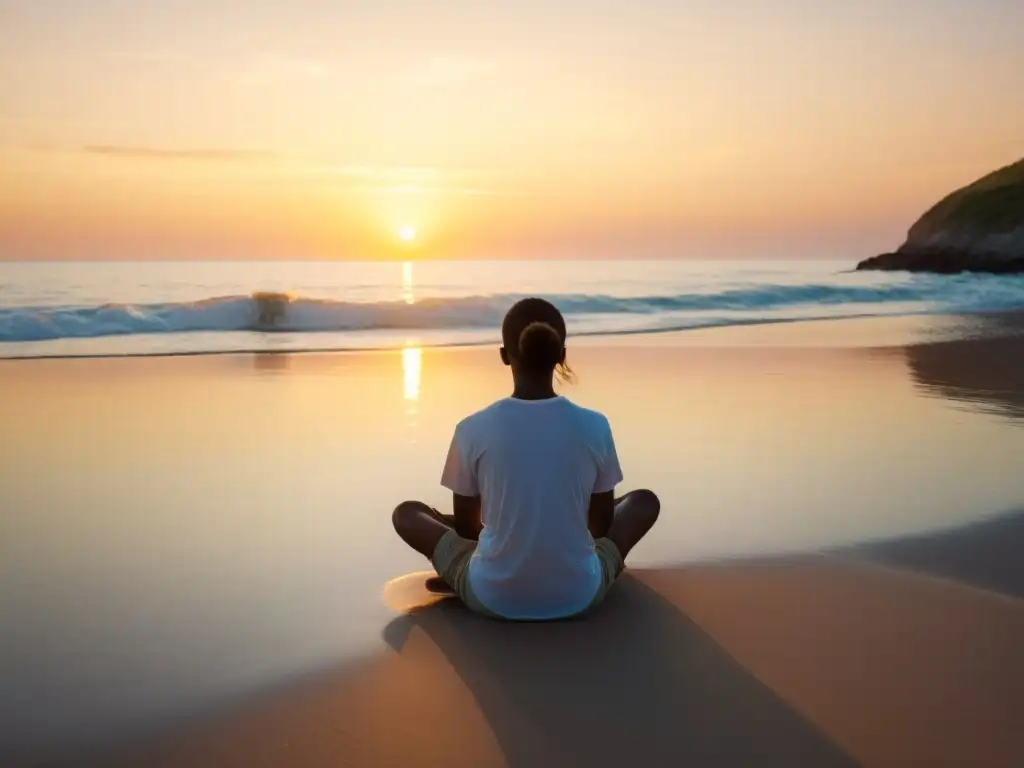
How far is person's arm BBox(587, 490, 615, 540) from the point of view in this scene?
385cm

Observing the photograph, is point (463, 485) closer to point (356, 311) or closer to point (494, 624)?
point (494, 624)

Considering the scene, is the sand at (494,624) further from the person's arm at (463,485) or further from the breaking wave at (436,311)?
the breaking wave at (436,311)

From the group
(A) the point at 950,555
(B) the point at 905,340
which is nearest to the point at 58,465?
(A) the point at 950,555

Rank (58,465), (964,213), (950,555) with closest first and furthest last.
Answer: (950,555) < (58,465) < (964,213)

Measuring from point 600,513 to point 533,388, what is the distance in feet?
1.90

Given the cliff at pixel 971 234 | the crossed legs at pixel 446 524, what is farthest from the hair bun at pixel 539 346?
the cliff at pixel 971 234

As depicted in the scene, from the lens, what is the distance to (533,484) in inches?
142

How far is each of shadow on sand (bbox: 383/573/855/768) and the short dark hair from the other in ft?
3.13

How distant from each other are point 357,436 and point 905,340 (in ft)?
33.6

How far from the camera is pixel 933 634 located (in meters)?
3.70

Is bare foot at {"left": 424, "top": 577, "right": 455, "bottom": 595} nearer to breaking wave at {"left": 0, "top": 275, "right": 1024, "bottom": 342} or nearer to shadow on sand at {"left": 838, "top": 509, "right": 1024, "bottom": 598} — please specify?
shadow on sand at {"left": 838, "top": 509, "right": 1024, "bottom": 598}

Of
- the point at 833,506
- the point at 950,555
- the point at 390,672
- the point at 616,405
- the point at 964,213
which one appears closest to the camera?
the point at 390,672

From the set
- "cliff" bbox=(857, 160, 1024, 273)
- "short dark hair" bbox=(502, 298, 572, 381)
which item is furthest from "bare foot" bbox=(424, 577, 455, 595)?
"cliff" bbox=(857, 160, 1024, 273)

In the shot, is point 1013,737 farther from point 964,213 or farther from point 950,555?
point 964,213
